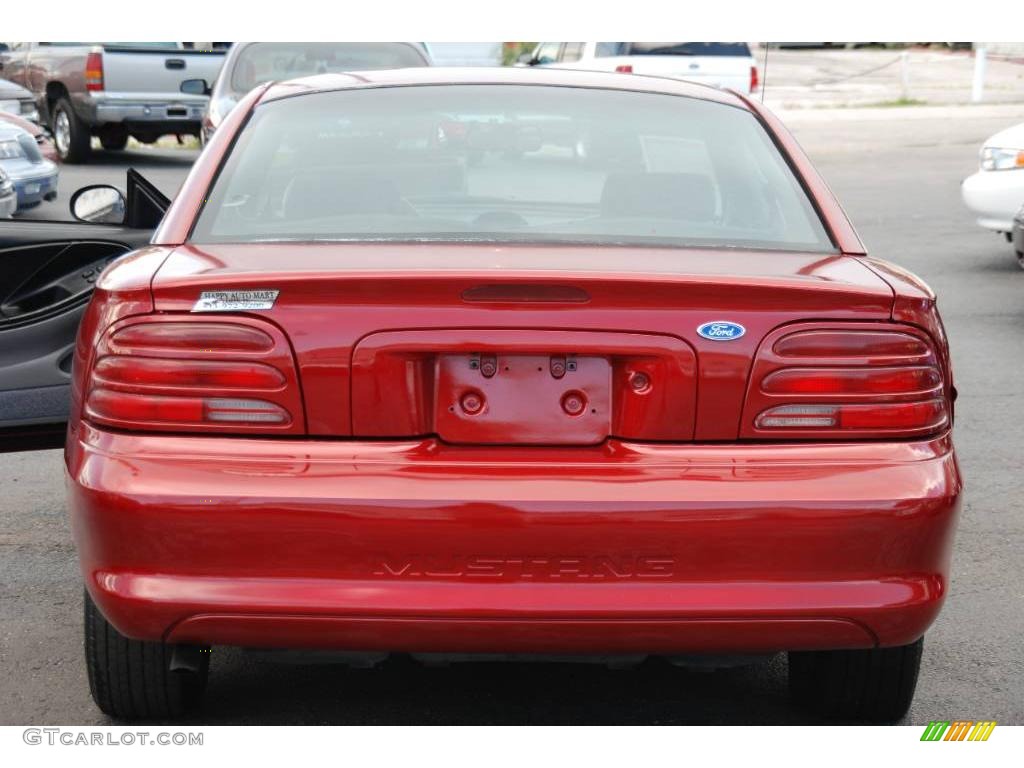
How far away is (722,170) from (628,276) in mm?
1015

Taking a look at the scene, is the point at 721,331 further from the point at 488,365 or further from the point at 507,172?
the point at 507,172

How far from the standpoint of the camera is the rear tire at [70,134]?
2019cm

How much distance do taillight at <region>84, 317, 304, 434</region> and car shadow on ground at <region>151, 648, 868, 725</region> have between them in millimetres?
928

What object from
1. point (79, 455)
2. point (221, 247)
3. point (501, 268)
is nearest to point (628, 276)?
point (501, 268)

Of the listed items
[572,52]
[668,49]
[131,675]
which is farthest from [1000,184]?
[572,52]

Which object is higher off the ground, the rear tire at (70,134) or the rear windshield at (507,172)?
the rear windshield at (507,172)

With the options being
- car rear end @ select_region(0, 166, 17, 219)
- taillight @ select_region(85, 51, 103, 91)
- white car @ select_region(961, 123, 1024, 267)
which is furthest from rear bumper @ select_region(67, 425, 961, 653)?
taillight @ select_region(85, 51, 103, 91)

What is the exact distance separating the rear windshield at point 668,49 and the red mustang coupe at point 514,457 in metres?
16.0

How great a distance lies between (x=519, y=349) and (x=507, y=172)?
1.17m

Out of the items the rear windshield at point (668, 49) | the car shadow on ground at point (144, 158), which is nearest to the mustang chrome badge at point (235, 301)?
the rear windshield at point (668, 49)
